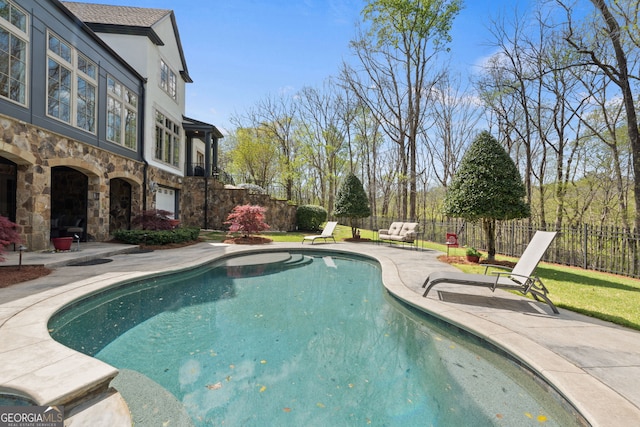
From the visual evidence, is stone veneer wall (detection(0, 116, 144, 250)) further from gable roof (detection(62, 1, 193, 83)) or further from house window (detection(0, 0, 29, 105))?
gable roof (detection(62, 1, 193, 83))

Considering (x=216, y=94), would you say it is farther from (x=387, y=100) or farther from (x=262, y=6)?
(x=387, y=100)

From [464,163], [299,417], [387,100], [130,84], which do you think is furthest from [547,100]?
[130,84]

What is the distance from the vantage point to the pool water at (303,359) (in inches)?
91.6

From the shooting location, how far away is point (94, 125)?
9.98 meters

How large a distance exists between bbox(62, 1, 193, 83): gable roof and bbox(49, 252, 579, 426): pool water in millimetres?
12919

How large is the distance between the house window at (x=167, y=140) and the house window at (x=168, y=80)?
1.66 meters

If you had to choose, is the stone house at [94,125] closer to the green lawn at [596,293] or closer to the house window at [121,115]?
the house window at [121,115]

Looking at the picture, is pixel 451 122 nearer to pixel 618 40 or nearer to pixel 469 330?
pixel 618 40

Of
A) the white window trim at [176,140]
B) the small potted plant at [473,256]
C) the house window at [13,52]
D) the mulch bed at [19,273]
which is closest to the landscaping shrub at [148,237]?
the mulch bed at [19,273]

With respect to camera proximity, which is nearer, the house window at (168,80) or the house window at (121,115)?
the house window at (121,115)

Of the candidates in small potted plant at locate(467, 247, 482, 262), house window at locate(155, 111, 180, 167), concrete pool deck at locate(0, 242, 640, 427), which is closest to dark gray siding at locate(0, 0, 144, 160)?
house window at locate(155, 111, 180, 167)

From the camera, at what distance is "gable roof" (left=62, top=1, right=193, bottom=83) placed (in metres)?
12.6

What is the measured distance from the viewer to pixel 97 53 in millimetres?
10070

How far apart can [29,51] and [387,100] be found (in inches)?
675
